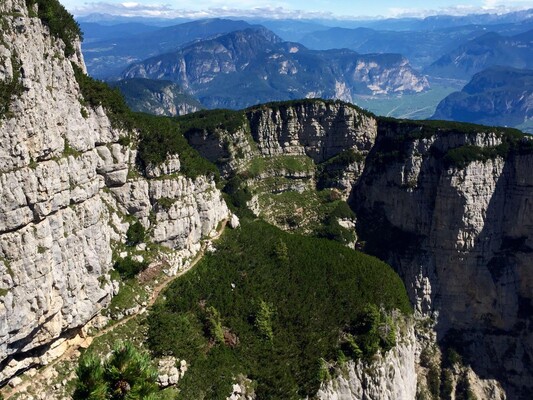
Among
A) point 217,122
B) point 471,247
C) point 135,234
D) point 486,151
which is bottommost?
point 471,247

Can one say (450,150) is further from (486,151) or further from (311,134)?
(311,134)

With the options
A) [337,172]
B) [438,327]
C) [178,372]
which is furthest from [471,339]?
[178,372]

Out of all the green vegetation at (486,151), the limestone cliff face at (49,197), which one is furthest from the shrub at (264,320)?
the green vegetation at (486,151)

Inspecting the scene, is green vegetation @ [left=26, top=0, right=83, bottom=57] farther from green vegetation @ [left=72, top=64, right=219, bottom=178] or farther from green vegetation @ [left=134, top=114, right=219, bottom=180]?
green vegetation @ [left=134, top=114, right=219, bottom=180]

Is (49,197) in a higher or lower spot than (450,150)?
higher

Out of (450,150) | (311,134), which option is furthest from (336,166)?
(450,150)

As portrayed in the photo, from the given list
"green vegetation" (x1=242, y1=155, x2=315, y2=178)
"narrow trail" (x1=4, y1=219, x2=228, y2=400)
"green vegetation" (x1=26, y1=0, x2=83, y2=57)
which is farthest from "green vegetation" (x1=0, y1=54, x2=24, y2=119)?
"green vegetation" (x1=242, y1=155, x2=315, y2=178)
